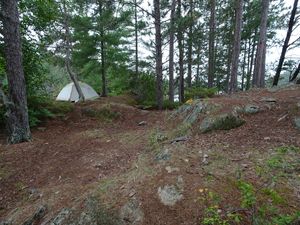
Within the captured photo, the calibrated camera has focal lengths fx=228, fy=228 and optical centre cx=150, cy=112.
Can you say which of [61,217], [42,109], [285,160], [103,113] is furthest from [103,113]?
[285,160]

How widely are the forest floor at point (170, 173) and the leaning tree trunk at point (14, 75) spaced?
0.50 m

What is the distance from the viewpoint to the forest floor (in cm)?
241

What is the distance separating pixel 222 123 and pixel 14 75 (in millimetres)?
5016

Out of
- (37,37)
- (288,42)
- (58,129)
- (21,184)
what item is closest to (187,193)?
(21,184)

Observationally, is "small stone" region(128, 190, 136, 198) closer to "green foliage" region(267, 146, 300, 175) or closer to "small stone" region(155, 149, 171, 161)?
"small stone" region(155, 149, 171, 161)

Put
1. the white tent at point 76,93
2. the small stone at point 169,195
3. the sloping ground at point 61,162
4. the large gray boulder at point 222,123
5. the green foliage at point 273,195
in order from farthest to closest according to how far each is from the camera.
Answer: the white tent at point 76,93, the large gray boulder at point 222,123, the sloping ground at point 61,162, the small stone at point 169,195, the green foliage at point 273,195

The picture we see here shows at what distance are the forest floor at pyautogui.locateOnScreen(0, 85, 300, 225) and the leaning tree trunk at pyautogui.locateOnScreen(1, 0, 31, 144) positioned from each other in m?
0.50

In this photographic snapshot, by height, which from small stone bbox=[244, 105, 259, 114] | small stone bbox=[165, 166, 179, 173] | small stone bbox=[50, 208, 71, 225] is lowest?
small stone bbox=[50, 208, 71, 225]

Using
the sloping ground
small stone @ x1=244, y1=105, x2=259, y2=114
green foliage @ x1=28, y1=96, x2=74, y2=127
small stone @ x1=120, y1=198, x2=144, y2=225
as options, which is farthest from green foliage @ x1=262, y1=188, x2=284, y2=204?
green foliage @ x1=28, y1=96, x2=74, y2=127

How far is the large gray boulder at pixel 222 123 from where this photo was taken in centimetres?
443

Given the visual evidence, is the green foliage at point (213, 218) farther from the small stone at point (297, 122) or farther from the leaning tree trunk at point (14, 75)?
the leaning tree trunk at point (14, 75)

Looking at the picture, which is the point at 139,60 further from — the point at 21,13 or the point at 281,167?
the point at 281,167

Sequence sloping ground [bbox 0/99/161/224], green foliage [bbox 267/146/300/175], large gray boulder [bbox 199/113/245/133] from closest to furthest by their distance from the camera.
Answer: green foliage [bbox 267/146/300/175]
sloping ground [bbox 0/99/161/224]
large gray boulder [bbox 199/113/245/133]

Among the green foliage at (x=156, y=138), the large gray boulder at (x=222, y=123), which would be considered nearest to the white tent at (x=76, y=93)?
the green foliage at (x=156, y=138)
